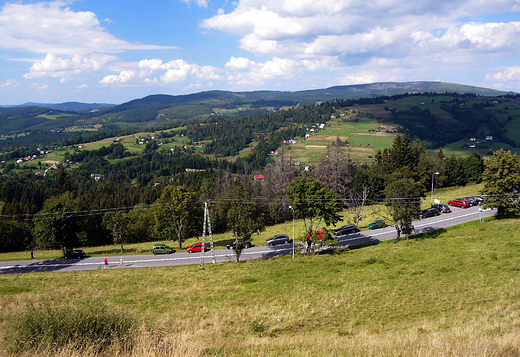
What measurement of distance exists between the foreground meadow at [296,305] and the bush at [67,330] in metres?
0.04

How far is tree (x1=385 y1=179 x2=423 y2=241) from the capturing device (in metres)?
40.3

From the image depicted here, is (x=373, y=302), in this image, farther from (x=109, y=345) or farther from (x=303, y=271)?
(x=109, y=345)

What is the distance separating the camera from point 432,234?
4431 centimetres

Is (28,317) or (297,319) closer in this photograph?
(28,317)

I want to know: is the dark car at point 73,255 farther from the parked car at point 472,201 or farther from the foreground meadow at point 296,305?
the parked car at point 472,201

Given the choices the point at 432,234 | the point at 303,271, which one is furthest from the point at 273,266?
the point at 432,234

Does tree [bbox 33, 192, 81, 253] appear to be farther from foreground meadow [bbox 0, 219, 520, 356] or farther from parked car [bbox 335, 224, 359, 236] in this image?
parked car [bbox 335, 224, 359, 236]

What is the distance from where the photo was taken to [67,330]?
9.43 metres

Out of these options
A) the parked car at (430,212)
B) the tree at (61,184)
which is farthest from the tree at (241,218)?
the tree at (61,184)

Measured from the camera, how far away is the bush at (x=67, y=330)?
900 centimetres

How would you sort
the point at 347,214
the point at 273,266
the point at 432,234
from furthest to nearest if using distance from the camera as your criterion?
the point at 347,214 < the point at 432,234 < the point at 273,266

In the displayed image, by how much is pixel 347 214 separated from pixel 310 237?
31.0 metres

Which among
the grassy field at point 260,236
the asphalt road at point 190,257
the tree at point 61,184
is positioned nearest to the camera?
the asphalt road at point 190,257

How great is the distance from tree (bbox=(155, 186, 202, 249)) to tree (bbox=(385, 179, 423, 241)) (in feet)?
99.9
